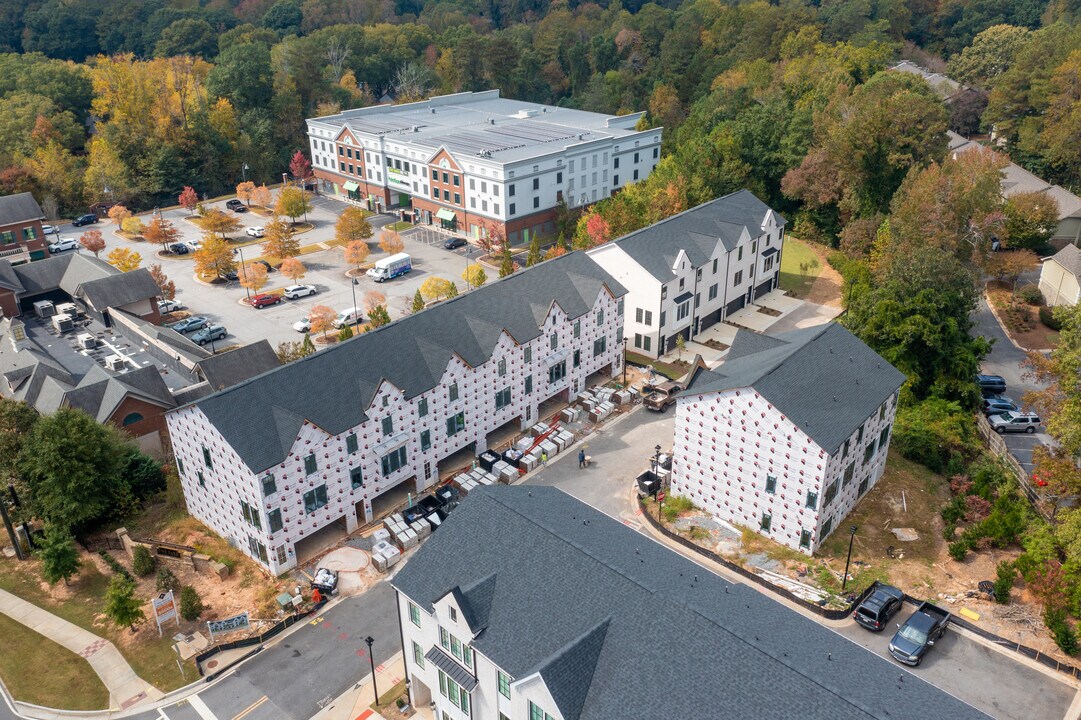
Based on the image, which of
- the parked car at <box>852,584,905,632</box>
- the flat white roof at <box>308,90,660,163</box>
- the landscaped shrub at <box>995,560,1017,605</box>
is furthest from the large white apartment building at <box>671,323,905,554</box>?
the flat white roof at <box>308,90,660,163</box>

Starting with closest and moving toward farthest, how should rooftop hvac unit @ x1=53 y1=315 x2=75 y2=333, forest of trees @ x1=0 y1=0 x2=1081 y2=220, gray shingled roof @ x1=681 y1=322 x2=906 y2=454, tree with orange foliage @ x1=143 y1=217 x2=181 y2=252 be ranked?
1. gray shingled roof @ x1=681 y1=322 x2=906 y2=454
2. rooftop hvac unit @ x1=53 y1=315 x2=75 y2=333
3. tree with orange foliage @ x1=143 y1=217 x2=181 y2=252
4. forest of trees @ x1=0 y1=0 x2=1081 y2=220

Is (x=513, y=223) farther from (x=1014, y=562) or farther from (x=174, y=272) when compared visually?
(x=1014, y=562)

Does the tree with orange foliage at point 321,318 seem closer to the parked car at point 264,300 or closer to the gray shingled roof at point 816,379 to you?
the parked car at point 264,300

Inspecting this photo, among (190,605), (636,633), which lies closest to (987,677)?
(636,633)

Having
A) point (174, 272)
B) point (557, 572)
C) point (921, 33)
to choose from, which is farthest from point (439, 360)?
point (921, 33)

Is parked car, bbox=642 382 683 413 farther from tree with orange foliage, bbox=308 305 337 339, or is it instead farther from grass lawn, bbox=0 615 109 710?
grass lawn, bbox=0 615 109 710
